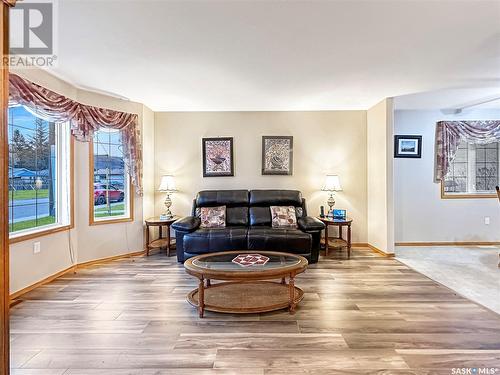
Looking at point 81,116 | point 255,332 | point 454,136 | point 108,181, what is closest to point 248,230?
point 255,332

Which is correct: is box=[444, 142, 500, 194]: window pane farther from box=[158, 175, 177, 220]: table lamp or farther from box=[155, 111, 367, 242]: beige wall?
A: box=[158, 175, 177, 220]: table lamp

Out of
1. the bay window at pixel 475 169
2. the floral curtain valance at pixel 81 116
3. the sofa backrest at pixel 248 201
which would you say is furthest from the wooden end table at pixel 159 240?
the bay window at pixel 475 169

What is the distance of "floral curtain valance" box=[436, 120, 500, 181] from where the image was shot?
5.16 metres

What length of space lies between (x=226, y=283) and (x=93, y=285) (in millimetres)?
1584

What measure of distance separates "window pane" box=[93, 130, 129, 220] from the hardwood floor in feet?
4.60

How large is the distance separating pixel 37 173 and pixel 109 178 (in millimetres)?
1071

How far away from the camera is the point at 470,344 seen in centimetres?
209

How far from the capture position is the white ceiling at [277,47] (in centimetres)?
220

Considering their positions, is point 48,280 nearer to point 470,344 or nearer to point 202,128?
point 202,128

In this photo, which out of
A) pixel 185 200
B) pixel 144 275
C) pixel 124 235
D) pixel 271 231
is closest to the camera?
pixel 144 275

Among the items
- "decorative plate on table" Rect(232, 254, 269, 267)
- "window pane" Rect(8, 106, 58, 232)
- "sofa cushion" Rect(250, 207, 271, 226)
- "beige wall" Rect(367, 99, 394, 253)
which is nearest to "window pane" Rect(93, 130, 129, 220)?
"window pane" Rect(8, 106, 58, 232)

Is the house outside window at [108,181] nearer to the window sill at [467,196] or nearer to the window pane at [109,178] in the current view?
the window pane at [109,178]

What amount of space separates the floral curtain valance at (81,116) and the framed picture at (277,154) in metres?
2.19

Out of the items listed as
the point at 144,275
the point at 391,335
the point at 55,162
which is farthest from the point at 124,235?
the point at 391,335
